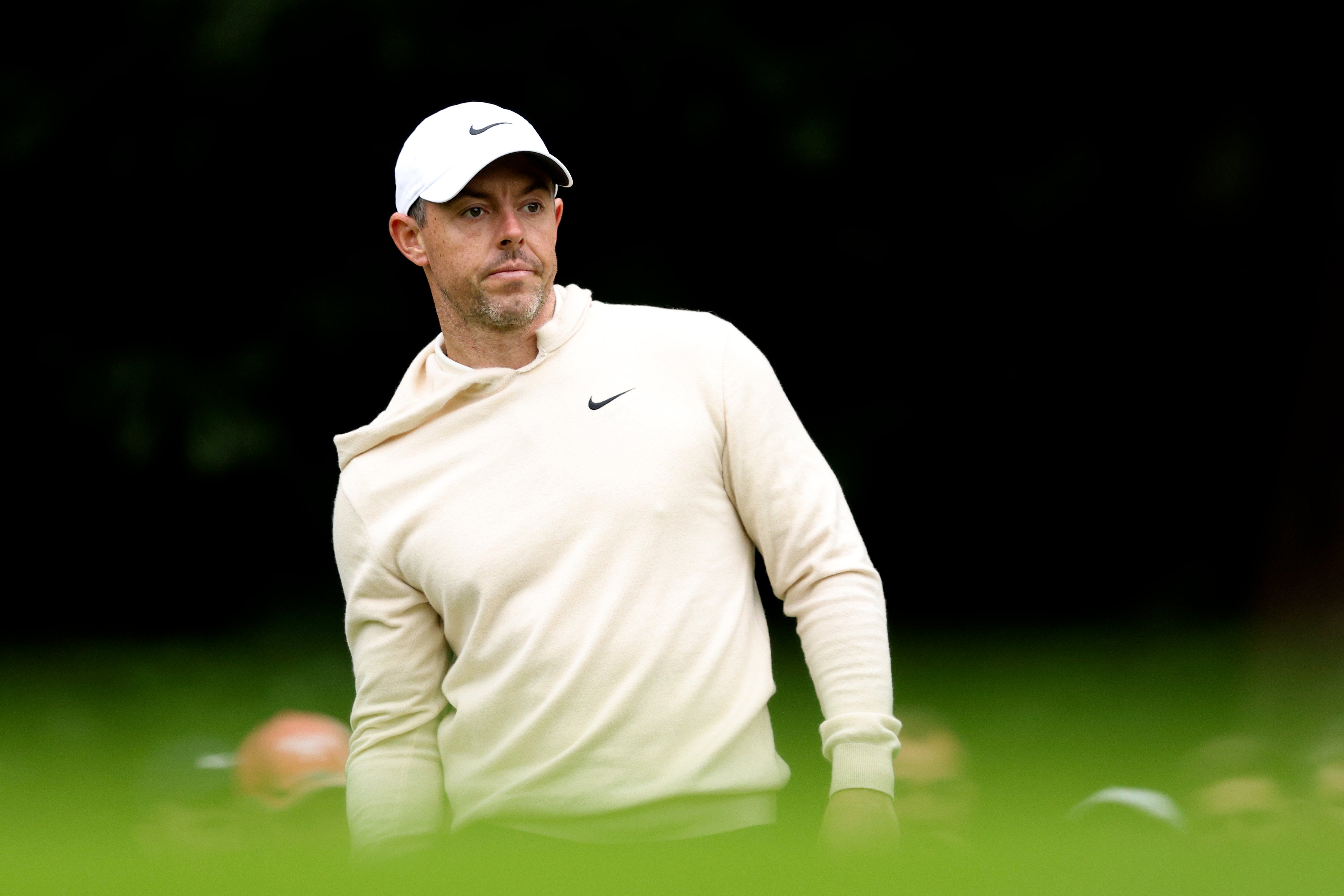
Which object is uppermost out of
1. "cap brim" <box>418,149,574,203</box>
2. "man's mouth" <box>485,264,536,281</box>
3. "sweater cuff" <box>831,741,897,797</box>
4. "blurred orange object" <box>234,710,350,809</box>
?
"cap brim" <box>418,149,574,203</box>

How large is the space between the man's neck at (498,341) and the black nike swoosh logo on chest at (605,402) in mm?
140

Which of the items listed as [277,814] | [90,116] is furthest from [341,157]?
[277,814]

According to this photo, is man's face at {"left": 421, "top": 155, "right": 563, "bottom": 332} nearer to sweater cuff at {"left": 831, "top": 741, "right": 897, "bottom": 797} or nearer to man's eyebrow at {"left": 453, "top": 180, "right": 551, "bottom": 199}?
man's eyebrow at {"left": 453, "top": 180, "right": 551, "bottom": 199}

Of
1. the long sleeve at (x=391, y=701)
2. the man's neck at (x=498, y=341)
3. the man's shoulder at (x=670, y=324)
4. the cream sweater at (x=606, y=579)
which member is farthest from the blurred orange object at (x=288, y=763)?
the man's shoulder at (x=670, y=324)

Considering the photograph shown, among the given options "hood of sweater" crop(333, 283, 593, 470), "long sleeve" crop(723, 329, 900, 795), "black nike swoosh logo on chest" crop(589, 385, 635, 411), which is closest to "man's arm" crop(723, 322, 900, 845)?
"long sleeve" crop(723, 329, 900, 795)

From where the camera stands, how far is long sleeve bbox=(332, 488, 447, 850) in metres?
2.25

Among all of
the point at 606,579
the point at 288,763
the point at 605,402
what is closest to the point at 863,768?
the point at 606,579

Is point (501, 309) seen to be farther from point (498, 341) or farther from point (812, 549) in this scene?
point (812, 549)

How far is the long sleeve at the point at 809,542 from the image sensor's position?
2047 mm

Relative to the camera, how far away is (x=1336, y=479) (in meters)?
4.23

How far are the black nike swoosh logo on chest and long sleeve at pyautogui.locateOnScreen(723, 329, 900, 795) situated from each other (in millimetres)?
133

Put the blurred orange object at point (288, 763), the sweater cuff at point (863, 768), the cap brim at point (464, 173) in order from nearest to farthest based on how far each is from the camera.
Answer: the sweater cuff at point (863, 768)
the cap brim at point (464, 173)
the blurred orange object at point (288, 763)

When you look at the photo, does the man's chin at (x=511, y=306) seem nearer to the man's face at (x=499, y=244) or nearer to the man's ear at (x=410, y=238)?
the man's face at (x=499, y=244)

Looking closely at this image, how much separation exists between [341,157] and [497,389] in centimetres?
270
